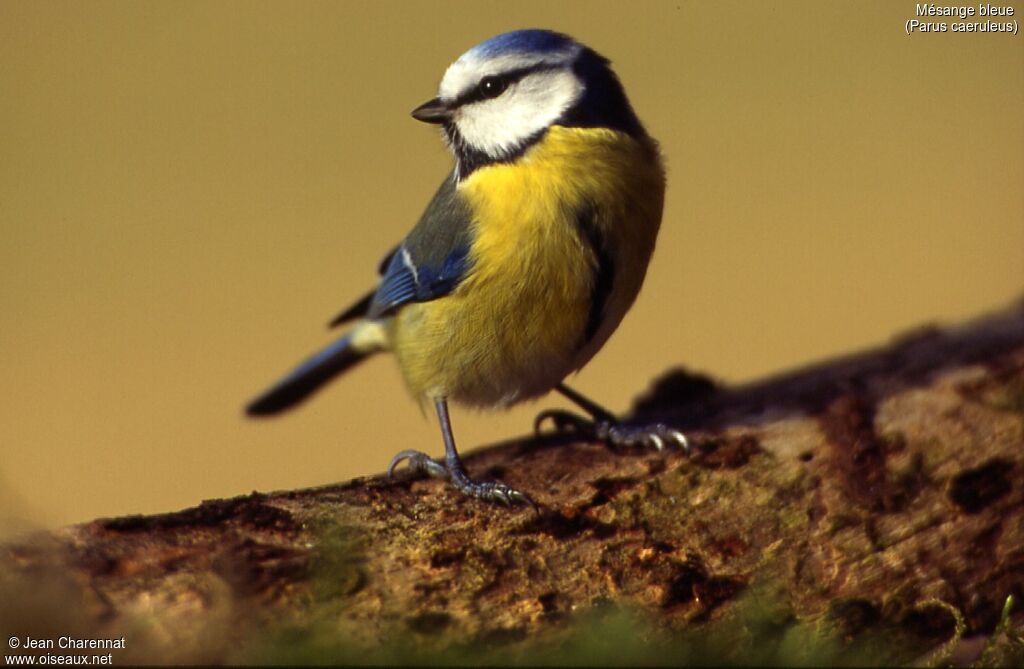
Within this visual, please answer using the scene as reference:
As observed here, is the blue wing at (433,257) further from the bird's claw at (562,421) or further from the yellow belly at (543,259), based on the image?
the bird's claw at (562,421)

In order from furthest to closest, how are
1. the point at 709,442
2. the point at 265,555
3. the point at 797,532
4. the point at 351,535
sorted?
the point at 709,442 → the point at 797,532 → the point at 351,535 → the point at 265,555

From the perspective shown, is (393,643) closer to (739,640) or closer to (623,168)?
(739,640)

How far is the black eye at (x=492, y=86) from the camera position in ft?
7.06

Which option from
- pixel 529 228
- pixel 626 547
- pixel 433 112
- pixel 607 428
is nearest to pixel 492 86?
pixel 433 112

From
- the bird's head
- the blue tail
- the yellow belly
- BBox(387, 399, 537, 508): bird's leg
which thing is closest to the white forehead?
the bird's head

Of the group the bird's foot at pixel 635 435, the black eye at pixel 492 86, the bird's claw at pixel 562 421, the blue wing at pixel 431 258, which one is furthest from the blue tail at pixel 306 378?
the black eye at pixel 492 86

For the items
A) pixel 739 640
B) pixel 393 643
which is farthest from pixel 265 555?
pixel 739 640

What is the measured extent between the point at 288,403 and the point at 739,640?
1.83 metres

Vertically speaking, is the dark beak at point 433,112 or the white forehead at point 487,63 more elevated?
the white forehead at point 487,63

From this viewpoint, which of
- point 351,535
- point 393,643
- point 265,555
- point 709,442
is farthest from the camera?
point 709,442

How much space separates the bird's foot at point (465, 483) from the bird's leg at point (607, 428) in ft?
1.09

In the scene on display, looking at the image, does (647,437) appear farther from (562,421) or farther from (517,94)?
(517,94)

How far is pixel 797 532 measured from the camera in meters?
1.88

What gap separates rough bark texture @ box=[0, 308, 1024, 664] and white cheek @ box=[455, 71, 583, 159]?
0.61 meters
